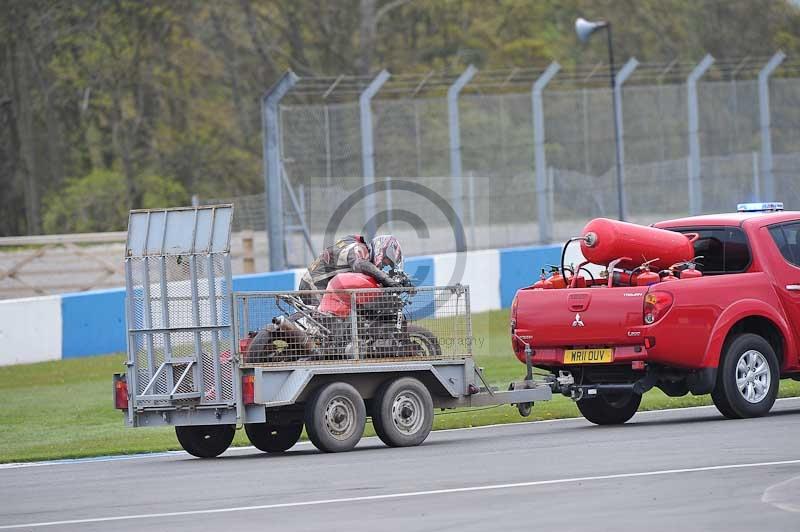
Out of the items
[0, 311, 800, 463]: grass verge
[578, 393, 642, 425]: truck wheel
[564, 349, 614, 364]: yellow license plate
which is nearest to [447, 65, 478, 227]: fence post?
[0, 311, 800, 463]: grass verge

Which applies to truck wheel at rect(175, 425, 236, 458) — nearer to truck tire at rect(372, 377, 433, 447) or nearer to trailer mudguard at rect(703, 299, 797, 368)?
truck tire at rect(372, 377, 433, 447)

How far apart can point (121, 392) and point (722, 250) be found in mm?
5509

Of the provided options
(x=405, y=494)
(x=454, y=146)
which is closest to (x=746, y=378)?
(x=405, y=494)

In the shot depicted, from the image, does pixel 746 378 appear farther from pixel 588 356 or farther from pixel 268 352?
pixel 268 352

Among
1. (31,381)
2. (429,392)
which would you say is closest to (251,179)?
(31,381)

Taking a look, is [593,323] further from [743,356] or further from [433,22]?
[433,22]

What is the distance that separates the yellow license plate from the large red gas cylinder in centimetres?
81

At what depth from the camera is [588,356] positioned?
1397cm

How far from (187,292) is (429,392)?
2.25m

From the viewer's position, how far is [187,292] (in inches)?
520

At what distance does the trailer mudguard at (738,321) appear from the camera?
45.1 ft

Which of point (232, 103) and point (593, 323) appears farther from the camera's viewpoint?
point (232, 103)

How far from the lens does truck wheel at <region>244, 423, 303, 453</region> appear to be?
555 inches

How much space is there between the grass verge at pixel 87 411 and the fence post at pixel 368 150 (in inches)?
145
